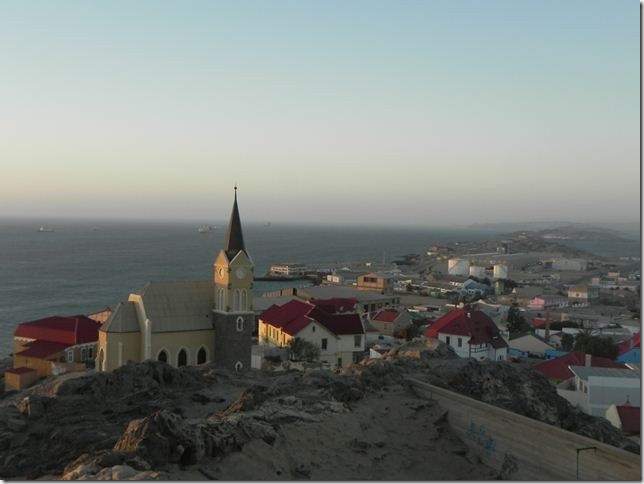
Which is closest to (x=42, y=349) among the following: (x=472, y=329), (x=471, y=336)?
(x=471, y=336)

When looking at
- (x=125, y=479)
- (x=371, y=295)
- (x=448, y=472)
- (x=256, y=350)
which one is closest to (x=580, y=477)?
(x=448, y=472)

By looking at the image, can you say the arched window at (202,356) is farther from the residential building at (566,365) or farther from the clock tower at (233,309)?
the residential building at (566,365)

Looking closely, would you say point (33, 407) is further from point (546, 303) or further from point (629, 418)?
point (546, 303)

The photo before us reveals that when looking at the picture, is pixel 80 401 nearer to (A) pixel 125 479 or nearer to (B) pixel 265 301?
(A) pixel 125 479

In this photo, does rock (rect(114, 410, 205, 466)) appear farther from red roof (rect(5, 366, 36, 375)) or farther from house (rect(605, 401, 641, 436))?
red roof (rect(5, 366, 36, 375))

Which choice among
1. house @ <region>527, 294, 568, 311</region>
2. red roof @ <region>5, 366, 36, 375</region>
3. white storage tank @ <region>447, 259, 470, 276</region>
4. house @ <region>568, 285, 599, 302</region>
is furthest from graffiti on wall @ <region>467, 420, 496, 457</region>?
white storage tank @ <region>447, 259, 470, 276</region>

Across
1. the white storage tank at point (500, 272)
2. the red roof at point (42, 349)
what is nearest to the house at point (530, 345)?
the red roof at point (42, 349)
